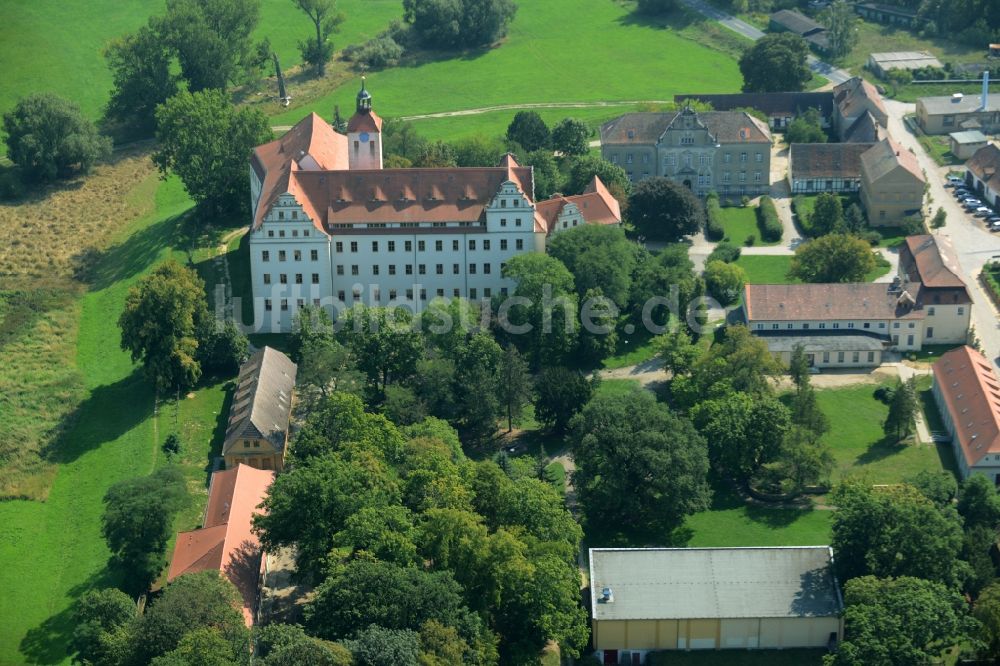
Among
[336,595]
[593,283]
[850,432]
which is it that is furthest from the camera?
[593,283]

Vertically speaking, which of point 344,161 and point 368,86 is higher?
point 344,161

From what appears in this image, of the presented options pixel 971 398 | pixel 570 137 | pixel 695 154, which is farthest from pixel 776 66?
pixel 971 398

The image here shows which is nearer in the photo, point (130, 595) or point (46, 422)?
point (130, 595)

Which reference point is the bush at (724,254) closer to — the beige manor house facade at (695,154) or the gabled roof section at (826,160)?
the beige manor house facade at (695,154)

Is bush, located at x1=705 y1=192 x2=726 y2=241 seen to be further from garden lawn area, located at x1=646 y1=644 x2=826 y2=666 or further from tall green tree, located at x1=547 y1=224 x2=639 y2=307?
garden lawn area, located at x1=646 y1=644 x2=826 y2=666

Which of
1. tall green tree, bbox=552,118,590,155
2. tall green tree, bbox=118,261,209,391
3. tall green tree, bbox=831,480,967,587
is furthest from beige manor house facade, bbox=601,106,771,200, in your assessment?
tall green tree, bbox=831,480,967,587

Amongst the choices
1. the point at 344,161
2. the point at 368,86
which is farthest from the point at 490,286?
the point at 368,86

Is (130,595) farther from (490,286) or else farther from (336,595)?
(490,286)
